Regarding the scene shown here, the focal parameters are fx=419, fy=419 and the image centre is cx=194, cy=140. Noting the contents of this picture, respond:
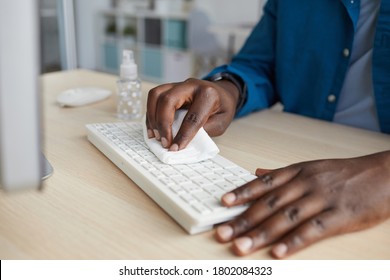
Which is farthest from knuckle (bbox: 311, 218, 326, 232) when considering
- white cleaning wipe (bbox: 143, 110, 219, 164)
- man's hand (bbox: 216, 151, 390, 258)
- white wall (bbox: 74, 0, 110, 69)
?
white wall (bbox: 74, 0, 110, 69)

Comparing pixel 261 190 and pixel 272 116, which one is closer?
pixel 261 190

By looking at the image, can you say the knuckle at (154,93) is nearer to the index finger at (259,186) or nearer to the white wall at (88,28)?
the index finger at (259,186)

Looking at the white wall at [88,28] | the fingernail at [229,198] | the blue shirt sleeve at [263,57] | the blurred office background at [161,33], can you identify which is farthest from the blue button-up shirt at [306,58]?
the white wall at [88,28]

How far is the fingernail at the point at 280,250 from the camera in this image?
1.44ft

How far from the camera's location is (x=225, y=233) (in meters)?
0.46

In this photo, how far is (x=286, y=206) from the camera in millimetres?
486

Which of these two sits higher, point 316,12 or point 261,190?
point 316,12

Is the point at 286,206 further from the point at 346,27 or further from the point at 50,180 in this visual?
the point at 346,27

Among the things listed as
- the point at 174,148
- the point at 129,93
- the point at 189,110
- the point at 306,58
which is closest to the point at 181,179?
the point at 174,148

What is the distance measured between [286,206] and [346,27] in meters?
0.67

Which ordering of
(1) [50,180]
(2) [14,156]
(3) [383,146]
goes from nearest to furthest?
(2) [14,156] → (1) [50,180] → (3) [383,146]

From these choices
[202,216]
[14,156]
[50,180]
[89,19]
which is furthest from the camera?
[89,19]

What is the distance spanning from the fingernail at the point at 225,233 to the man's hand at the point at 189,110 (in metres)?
0.20
